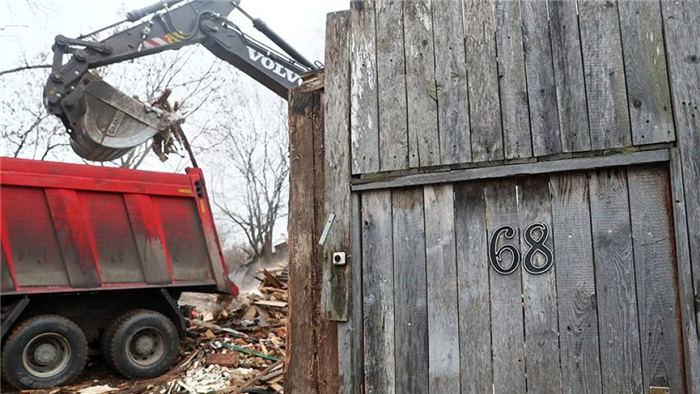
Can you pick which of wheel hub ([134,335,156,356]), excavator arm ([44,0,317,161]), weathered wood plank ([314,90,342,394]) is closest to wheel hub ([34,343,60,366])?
wheel hub ([134,335,156,356])

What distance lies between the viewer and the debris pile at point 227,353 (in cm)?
691

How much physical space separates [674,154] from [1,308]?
6.92 metres

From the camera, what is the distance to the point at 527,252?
2836mm

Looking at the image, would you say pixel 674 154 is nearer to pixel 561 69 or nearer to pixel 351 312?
pixel 561 69

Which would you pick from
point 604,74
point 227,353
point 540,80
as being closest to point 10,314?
point 227,353

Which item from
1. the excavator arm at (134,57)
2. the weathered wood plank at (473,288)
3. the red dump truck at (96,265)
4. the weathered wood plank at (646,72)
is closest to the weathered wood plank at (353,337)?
the weathered wood plank at (473,288)

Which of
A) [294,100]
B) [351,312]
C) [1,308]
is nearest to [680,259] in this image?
[351,312]

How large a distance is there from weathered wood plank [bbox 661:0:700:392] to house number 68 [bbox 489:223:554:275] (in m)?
0.60

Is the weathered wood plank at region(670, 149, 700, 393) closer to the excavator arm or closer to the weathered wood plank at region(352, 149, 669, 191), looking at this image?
the weathered wood plank at region(352, 149, 669, 191)

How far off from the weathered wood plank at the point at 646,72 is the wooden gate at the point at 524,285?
0.59ft

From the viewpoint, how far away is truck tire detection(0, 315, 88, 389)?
6590 mm

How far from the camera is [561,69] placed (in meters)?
2.84

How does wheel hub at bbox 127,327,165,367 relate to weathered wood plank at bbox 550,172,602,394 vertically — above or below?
below

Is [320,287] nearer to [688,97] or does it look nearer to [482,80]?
[482,80]
